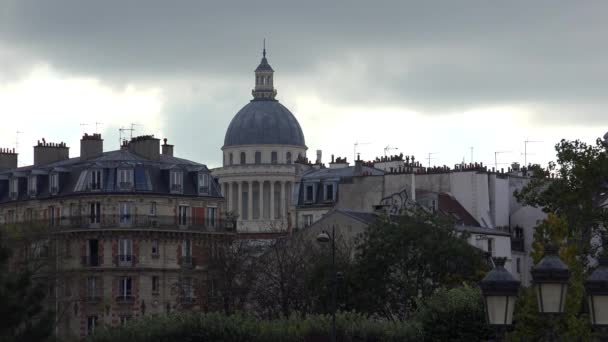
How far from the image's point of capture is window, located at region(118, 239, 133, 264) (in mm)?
107812

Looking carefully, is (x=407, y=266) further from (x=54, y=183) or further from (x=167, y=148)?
(x=167, y=148)

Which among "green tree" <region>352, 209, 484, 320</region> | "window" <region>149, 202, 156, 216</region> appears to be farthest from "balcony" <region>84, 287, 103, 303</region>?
"green tree" <region>352, 209, 484, 320</region>

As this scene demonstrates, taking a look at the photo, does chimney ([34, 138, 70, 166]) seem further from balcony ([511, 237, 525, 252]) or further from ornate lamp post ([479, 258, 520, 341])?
ornate lamp post ([479, 258, 520, 341])

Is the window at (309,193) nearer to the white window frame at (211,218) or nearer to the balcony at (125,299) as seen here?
the white window frame at (211,218)

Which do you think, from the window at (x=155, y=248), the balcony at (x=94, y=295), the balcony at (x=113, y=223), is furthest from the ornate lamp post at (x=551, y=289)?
the window at (x=155, y=248)

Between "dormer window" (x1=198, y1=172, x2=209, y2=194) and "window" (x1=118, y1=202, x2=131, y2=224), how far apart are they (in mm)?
5869

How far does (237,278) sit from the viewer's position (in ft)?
334

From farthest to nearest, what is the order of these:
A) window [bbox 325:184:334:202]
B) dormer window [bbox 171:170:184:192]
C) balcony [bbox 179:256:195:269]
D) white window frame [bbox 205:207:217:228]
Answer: window [bbox 325:184:334:202] → white window frame [bbox 205:207:217:228] → dormer window [bbox 171:170:184:192] → balcony [bbox 179:256:195:269]

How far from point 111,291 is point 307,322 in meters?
34.0

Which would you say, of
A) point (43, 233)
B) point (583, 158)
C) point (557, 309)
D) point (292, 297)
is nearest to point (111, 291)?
point (43, 233)

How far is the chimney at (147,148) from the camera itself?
113812 millimetres

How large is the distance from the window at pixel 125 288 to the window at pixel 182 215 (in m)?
5.25

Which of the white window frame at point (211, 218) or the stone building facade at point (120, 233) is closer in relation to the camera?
the stone building facade at point (120, 233)

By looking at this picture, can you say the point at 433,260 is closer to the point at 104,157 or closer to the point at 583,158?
the point at 583,158
